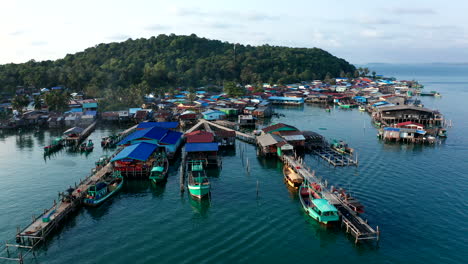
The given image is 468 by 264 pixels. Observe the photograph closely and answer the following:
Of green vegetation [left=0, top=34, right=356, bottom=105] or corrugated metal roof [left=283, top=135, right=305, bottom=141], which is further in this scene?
green vegetation [left=0, top=34, right=356, bottom=105]

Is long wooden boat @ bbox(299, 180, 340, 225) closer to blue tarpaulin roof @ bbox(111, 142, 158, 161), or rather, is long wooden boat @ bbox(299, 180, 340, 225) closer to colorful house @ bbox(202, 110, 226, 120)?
blue tarpaulin roof @ bbox(111, 142, 158, 161)

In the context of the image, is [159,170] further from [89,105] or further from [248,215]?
[89,105]

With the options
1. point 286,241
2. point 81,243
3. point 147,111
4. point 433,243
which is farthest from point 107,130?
point 433,243

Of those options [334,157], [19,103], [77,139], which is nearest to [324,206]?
[334,157]

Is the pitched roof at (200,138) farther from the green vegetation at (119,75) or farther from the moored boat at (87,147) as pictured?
the green vegetation at (119,75)

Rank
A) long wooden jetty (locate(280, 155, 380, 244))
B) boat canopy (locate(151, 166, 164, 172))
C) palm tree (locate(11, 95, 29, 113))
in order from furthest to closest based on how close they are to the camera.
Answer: palm tree (locate(11, 95, 29, 113))
boat canopy (locate(151, 166, 164, 172))
long wooden jetty (locate(280, 155, 380, 244))

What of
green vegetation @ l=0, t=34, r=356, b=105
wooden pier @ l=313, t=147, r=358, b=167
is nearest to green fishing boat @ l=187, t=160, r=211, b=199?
wooden pier @ l=313, t=147, r=358, b=167

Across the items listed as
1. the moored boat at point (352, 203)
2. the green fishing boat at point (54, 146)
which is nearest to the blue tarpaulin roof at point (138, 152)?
the green fishing boat at point (54, 146)
